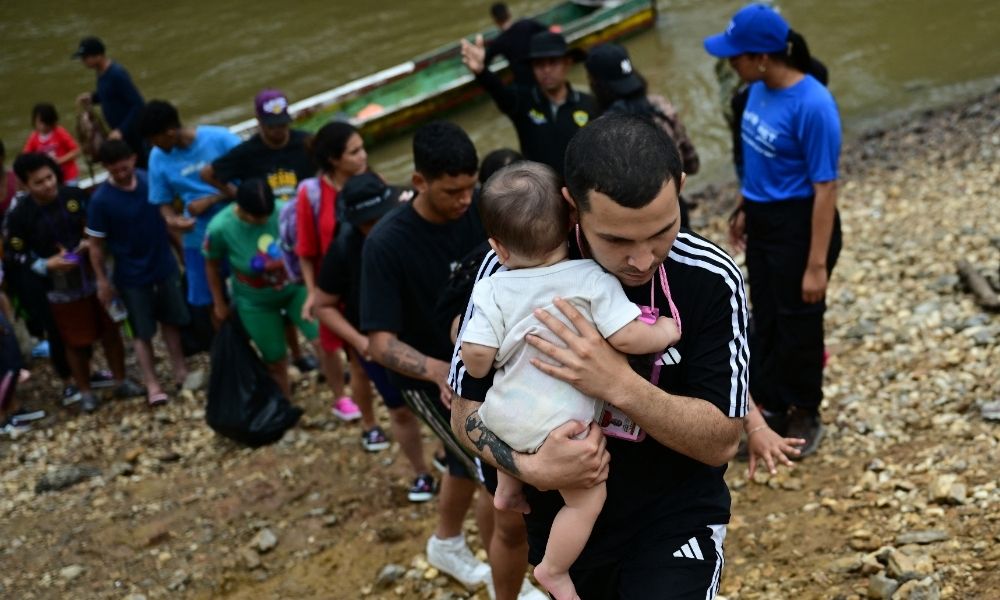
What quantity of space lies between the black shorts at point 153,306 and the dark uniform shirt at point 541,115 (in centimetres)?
332

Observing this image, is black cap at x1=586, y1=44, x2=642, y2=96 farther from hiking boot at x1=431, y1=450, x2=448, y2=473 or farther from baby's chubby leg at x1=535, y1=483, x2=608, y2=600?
baby's chubby leg at x1=535, y1=483, x2=608, y2=600

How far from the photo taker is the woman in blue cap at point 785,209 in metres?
5.12

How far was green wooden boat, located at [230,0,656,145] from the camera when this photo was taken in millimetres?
14367

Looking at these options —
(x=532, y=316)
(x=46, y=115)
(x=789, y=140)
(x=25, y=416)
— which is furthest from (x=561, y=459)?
(x=46, y=115)

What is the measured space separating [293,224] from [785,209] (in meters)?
3.23

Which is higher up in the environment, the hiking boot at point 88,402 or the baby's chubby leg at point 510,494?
the baby's chubby leg at point 510,494

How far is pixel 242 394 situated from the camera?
730 cm

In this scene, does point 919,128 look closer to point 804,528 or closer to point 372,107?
point 372,107

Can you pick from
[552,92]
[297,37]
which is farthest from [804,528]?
[297,37]

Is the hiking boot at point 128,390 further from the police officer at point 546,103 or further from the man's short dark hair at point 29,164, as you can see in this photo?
the police officer at point 546,103

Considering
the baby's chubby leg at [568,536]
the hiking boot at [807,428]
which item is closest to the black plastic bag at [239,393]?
the hiking boot at [807,428]

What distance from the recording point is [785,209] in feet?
17.9

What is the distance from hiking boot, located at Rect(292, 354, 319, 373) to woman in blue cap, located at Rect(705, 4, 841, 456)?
3.99 meters

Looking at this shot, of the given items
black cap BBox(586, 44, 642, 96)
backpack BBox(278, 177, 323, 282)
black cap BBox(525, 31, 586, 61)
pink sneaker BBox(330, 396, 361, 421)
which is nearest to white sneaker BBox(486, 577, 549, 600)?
backpack BBox(278, 177, 323, 282)
